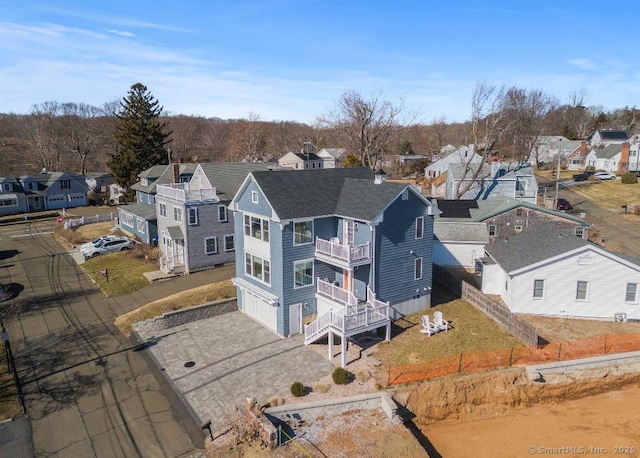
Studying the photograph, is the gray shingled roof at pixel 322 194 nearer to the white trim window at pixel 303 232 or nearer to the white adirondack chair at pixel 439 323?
the white trim window at pixel 303 232

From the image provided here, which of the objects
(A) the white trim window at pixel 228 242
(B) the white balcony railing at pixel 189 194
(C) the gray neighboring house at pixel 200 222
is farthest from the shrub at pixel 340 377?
(B) the white balcony railing at pixel 189 194

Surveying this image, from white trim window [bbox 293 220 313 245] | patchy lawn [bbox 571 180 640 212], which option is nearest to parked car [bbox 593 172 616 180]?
patchy lawn [bbox 571 180 640 212]

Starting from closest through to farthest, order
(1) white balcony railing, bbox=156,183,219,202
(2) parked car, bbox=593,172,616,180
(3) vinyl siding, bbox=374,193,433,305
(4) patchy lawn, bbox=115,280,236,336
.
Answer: (3) vinyl siding, bbox=374,193,433,305, (4) patchy lawn, bbox=115,280,236,336, (1) white balcony railing, bbox=156,183,219,202, (2) parked car, bbox=593,172,616,180

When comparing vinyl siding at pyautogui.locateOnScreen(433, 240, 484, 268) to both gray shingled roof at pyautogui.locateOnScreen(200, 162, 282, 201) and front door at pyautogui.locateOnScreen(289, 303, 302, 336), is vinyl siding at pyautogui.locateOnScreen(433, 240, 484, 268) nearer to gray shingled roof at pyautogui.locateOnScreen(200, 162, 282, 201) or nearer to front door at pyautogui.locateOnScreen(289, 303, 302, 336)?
gray shingled roof at pyautogui.locateOnScreen(200, 162, 282, 201)

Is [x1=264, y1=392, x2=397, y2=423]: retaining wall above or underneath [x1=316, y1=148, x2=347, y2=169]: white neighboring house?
underneath

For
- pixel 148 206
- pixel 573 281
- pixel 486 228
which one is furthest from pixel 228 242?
pixel 573 281

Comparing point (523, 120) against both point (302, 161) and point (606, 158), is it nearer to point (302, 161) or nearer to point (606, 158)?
point (606, 158)
